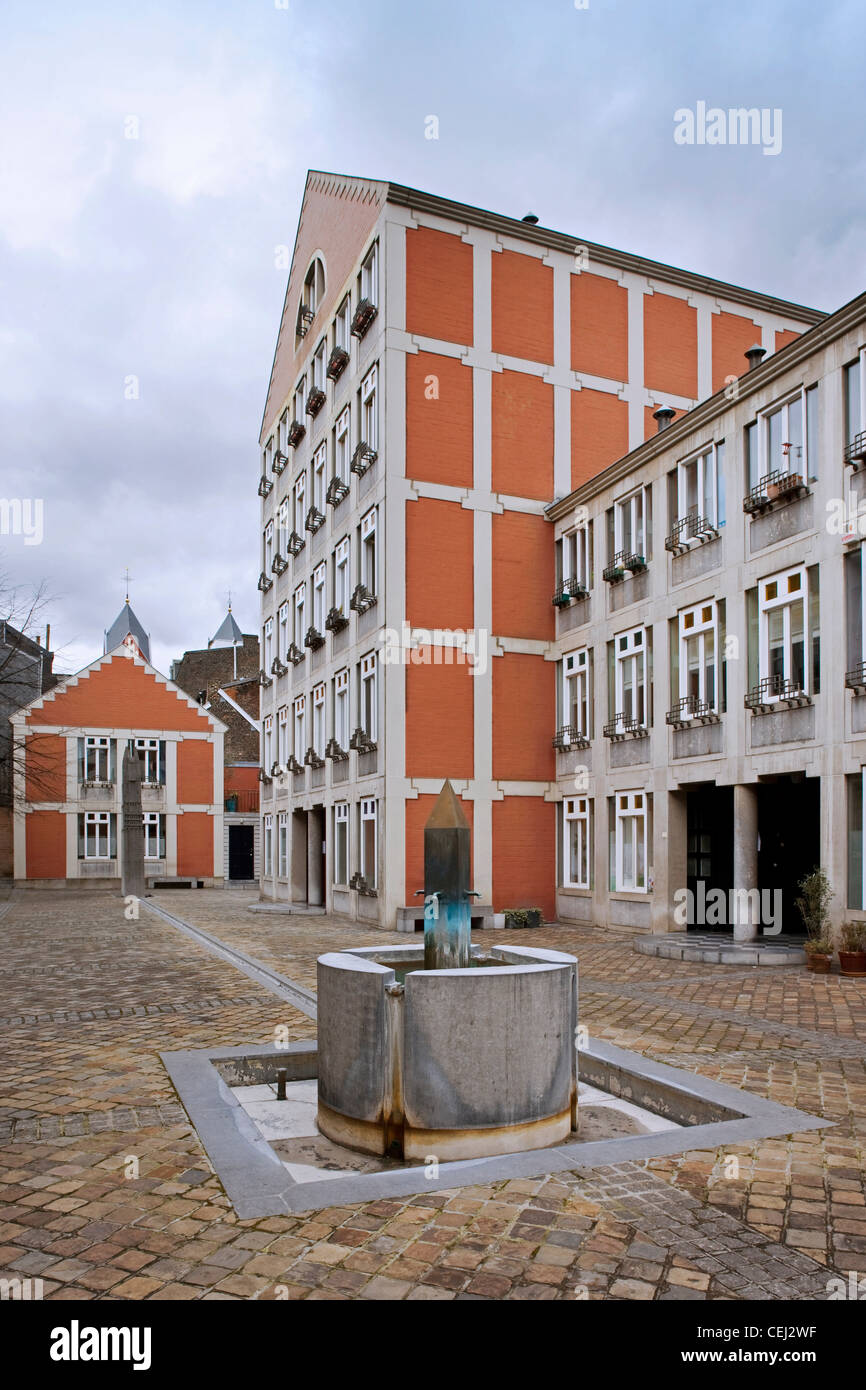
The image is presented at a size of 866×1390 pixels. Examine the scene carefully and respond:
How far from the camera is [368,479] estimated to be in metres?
25.5

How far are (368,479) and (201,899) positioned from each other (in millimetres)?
17995

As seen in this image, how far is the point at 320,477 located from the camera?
104 feet

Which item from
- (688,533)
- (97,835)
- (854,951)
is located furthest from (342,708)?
(97,835)

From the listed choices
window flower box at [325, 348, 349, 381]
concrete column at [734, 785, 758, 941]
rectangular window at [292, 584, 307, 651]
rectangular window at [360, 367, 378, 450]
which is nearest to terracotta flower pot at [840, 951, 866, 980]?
concrete column at [734, 785, 758, 941]

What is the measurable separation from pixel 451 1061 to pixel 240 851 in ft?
168

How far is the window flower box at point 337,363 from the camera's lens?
27812 millimetres

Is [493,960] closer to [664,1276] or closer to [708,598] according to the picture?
[664,1276]

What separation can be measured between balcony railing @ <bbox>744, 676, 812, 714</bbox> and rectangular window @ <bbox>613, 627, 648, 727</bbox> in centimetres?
375

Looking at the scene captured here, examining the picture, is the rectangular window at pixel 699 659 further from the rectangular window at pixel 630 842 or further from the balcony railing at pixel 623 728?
the rectangular window at pixel 630 842

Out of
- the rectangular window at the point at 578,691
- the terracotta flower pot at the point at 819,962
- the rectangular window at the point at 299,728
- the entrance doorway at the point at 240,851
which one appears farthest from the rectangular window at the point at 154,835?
the terracotta flower pot at the point at 819,962

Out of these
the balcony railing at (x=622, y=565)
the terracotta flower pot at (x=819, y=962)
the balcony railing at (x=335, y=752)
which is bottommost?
the terracotta flower pot at (x=819, y=962)

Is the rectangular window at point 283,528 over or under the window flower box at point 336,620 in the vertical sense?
over

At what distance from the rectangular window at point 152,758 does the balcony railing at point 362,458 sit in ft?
74.9
